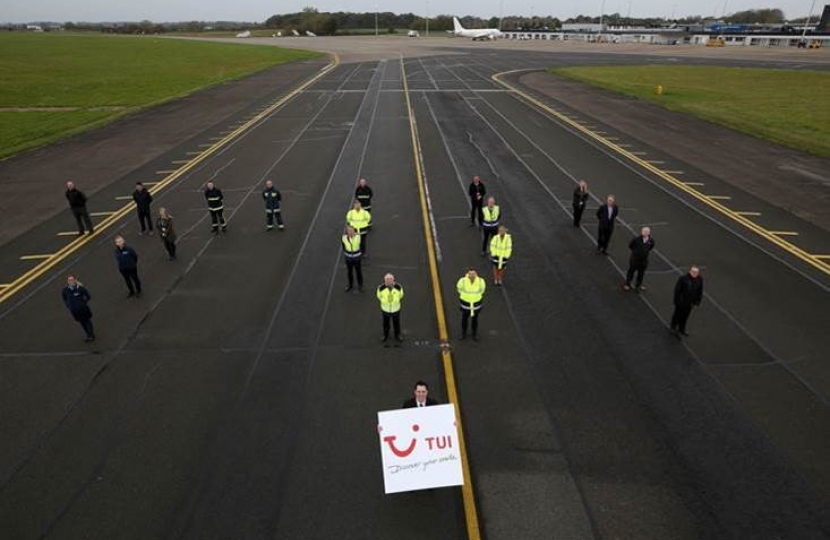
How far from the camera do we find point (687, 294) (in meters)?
9.84

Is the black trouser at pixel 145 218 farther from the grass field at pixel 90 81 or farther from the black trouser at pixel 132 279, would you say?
the grass field at pixel 90 81

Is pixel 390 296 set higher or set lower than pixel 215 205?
lower

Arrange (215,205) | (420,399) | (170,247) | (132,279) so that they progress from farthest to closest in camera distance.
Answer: (215,205) → (170,247) → (132,279) → (420,399)

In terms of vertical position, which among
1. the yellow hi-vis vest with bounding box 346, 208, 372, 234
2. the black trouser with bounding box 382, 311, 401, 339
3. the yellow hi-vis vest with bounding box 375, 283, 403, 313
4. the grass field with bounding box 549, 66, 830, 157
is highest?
the grass field with bounding box 549, 66, 830, 157

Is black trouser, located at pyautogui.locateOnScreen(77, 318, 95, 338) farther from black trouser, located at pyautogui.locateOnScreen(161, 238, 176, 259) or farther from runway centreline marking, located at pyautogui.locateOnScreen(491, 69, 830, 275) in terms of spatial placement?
runway centreline marking, located at pyautogui.locateOnScreen(491, 69, 830, 275)

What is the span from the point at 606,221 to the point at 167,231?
1157cm

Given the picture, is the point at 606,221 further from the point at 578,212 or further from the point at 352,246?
the point at 352,246

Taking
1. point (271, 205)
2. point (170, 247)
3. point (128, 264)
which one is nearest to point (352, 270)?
point (271, 205)

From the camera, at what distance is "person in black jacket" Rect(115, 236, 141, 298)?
11.5 metres

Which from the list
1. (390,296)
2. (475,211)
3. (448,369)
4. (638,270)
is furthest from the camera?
(475,211)

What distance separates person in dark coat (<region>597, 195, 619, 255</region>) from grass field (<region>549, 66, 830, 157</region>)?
17945 millimetres

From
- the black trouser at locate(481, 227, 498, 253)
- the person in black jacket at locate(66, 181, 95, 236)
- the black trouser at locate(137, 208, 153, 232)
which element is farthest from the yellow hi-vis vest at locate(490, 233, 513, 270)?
the person in black jacket at locate(66, 181, 95, 236)

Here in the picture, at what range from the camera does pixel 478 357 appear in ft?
31.8

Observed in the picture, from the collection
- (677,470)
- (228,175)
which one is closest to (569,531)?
(677,470)
